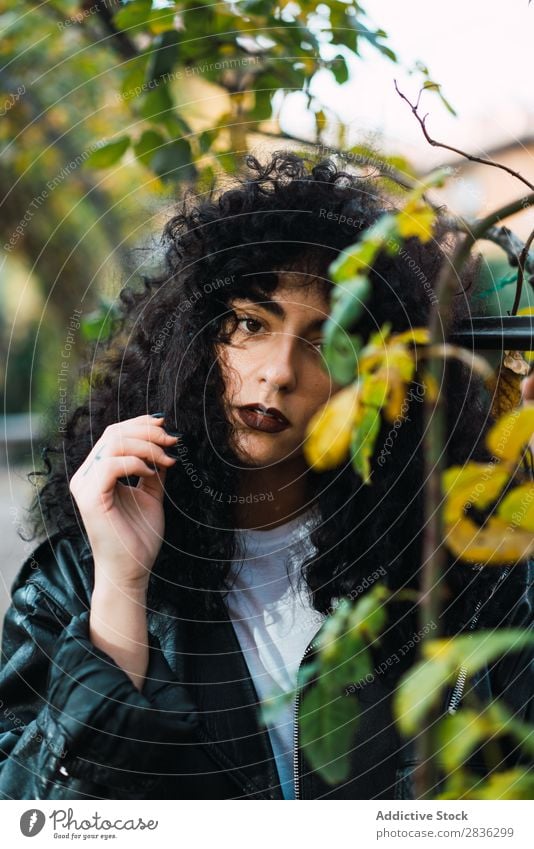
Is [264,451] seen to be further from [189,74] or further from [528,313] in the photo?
[189,74]

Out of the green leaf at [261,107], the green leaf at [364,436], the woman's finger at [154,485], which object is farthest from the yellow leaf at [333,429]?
the green leaf at [261,107]

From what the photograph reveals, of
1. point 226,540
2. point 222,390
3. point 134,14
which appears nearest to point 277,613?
point 226,540

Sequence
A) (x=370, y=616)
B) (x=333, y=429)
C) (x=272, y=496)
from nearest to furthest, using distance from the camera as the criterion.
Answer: (x=333, y=429)
(x=370, y=616)
(x=272, y=496)

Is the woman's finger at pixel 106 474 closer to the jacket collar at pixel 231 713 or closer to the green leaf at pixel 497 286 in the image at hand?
the jacket collar at pixel 231 713

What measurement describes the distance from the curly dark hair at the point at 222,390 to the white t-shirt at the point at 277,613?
0.04 feet

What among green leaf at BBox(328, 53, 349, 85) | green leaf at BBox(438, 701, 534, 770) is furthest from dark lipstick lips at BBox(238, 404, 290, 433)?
green leaf at BBox(328, 53, 349, 85)

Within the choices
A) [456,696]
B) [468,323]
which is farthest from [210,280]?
[456,696]

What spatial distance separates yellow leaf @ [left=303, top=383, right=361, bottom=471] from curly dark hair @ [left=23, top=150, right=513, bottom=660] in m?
0.03

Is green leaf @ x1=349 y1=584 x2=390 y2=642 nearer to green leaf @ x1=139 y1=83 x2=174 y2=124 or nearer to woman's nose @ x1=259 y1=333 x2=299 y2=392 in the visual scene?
woman's nose @ x1=259 y1=333 x2=299 y2=392

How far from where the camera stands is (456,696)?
0.66m

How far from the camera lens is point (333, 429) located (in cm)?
51

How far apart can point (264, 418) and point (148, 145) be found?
40 cm

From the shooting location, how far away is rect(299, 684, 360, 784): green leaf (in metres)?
0.65
